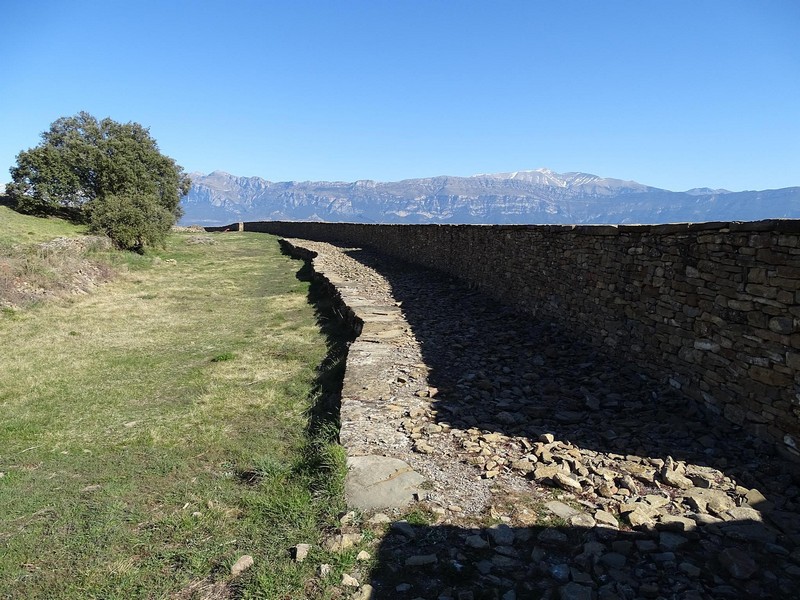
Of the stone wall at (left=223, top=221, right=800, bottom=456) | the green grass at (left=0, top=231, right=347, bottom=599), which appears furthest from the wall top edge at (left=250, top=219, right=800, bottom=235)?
the green grass at (left=0, top=231, right=347, bottom=599)

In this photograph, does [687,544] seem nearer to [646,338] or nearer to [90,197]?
[646,338]

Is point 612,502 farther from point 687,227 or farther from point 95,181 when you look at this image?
point 95,181

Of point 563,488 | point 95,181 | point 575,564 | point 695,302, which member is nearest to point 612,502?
point 563,488

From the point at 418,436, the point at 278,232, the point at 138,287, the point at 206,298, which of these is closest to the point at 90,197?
the point at 138,287

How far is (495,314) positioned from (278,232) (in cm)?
4465

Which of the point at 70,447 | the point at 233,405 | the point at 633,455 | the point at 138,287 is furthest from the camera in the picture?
the point at 138,287

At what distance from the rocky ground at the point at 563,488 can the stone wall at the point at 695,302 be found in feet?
1.11

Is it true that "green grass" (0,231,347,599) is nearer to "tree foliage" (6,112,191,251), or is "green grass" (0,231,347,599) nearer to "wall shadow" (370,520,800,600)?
"wall shadow" (370,520,800,600)

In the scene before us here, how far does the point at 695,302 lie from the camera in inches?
223

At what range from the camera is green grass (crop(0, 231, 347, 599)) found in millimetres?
3600

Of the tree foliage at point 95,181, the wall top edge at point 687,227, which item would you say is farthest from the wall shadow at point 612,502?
the tree foliage at point 95,181

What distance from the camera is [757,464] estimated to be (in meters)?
4.36

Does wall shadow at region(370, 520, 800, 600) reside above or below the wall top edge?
below

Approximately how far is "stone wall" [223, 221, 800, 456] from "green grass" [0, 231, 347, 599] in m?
4.14
